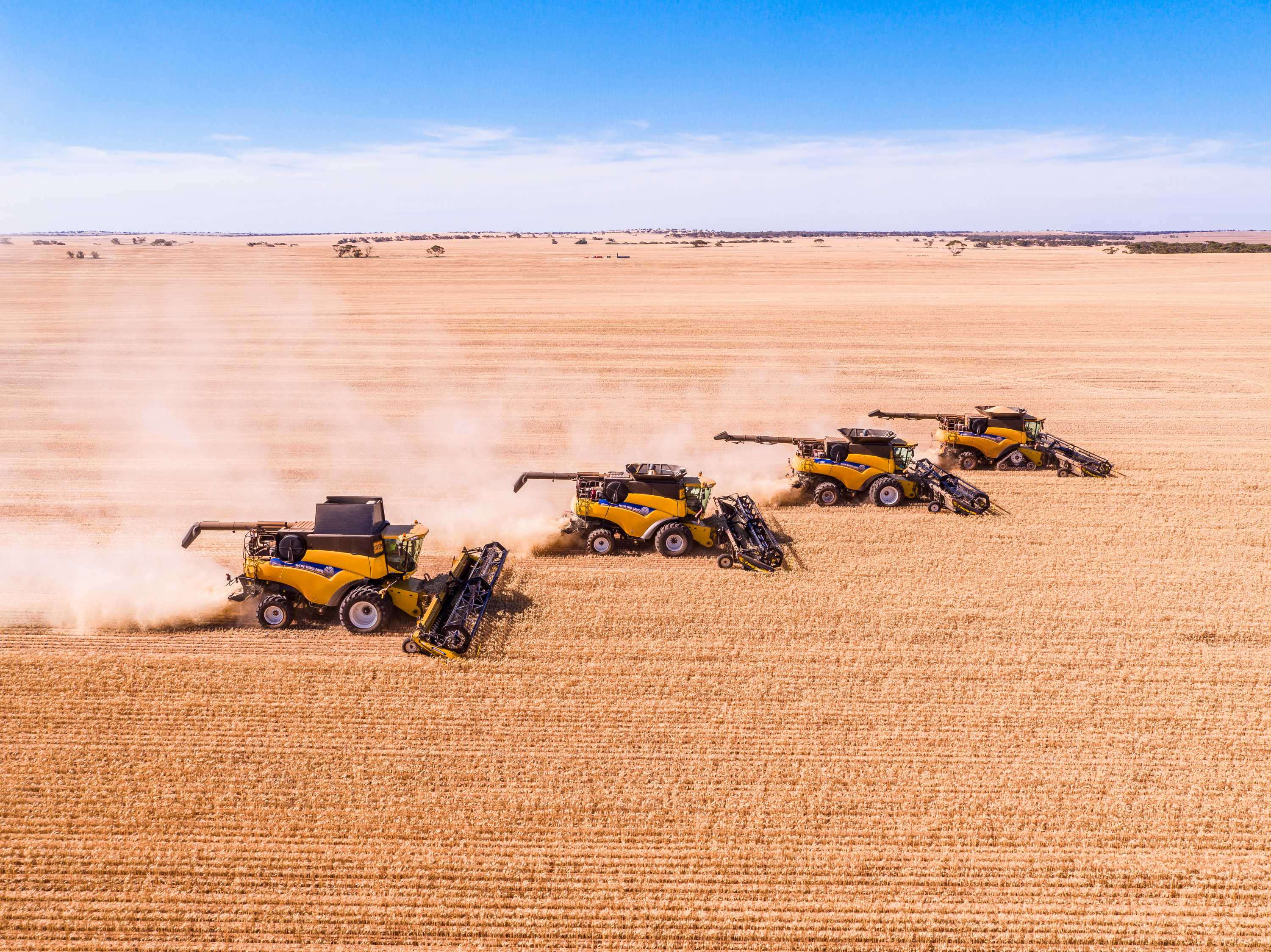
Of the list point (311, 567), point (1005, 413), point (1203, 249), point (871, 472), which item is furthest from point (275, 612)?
point (1203, 249)

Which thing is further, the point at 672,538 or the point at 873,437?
the point at 873,437

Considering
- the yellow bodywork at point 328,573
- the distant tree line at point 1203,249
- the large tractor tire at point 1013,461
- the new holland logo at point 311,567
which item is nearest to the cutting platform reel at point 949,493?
the large tractor tire at point 1013,461

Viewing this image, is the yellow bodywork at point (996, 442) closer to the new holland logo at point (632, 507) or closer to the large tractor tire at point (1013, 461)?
the large tractor tire at point (1013, 461)

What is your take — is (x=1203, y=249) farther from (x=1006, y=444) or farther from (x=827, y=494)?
(x=827, y=494)

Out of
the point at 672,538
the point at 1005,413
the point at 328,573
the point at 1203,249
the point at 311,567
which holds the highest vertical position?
the point at 1203,249

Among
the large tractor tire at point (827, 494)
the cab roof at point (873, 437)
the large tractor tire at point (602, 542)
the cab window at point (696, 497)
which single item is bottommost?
the large tractor tire at point (602, 542)

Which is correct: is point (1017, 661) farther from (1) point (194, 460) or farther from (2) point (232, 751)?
(1) point (194, 460)
